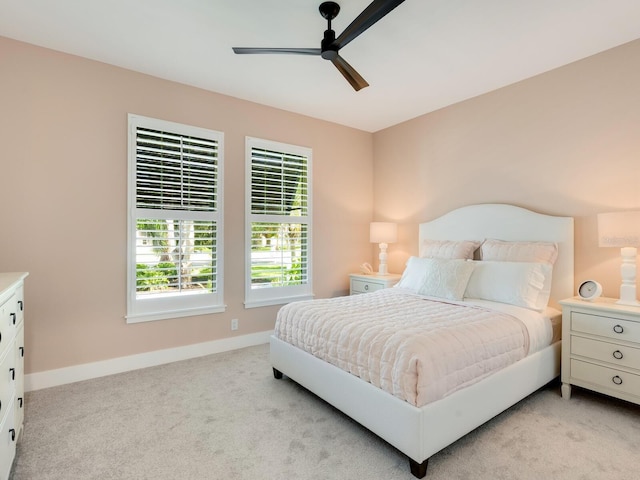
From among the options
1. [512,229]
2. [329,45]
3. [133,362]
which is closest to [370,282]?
[512,229]

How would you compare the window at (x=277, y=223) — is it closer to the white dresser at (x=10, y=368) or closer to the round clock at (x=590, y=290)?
the white dresser at (x=10, y=368)

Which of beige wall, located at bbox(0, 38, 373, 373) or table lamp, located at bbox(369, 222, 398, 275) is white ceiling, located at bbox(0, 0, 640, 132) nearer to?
beige wall, located at bbox(0, 38, 373, 373)

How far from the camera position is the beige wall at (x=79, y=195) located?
2646 millimetres

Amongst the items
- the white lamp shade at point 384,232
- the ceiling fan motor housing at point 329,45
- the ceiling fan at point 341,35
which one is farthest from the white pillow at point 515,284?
the ceiling fan motor housing at point 329,45

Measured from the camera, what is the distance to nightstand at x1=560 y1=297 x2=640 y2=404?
225cm

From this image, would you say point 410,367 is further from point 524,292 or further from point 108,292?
point 108,292

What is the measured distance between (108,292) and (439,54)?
348 centimetres

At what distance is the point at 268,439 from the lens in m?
2.04

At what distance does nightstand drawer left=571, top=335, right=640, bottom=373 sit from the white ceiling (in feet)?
7.39

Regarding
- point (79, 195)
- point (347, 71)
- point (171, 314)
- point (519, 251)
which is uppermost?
point (347, 71)

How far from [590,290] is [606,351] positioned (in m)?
0.46

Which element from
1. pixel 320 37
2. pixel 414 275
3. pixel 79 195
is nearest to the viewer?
pixel 320 37

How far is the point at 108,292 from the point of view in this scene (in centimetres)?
299

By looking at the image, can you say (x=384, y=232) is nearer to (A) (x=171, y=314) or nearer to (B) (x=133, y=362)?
(A) (x=171, y=314)
